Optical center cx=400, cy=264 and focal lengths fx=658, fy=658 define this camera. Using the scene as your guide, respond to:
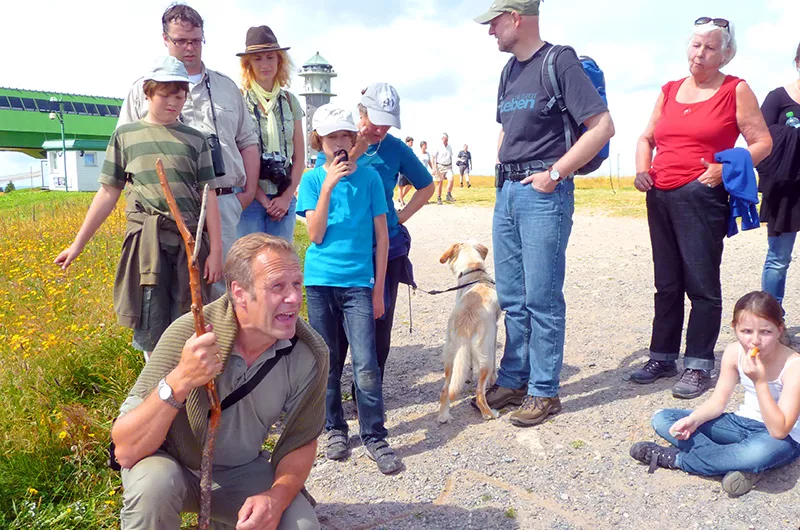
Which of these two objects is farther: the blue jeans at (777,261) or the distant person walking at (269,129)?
the blue jeans at (777,261)

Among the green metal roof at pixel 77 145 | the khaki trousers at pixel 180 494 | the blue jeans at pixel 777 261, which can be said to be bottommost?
the khaki trousers at pixel 180 494

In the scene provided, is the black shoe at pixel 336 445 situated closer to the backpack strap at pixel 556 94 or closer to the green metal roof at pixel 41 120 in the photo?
the backpack strap at pixel 556 94

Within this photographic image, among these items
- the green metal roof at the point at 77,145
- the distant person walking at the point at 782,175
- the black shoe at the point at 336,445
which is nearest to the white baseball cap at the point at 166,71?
the black shoe at the point at 336,445

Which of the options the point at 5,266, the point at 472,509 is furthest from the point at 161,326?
the point at 5,266

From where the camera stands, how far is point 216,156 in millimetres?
3699

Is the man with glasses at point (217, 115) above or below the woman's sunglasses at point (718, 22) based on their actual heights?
below

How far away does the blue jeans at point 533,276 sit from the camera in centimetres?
402

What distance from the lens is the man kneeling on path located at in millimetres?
2274

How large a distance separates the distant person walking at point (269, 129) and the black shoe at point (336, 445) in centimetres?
138

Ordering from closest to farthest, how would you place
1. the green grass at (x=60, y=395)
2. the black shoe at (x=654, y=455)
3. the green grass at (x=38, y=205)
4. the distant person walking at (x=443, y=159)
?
the green grass at (x=60, y=395) < the black shoe at (x=654, y=455) < the green grass at (x=38, y=205) < the distant person walking at (x=443, y=159)

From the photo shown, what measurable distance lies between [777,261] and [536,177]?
2731mm

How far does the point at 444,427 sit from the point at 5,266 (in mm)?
6544

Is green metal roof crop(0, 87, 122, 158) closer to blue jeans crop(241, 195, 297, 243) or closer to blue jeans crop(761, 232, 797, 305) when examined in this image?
blue jeans crop(241, 195, 297, 243)

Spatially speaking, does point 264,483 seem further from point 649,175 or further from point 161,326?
point 649,175
